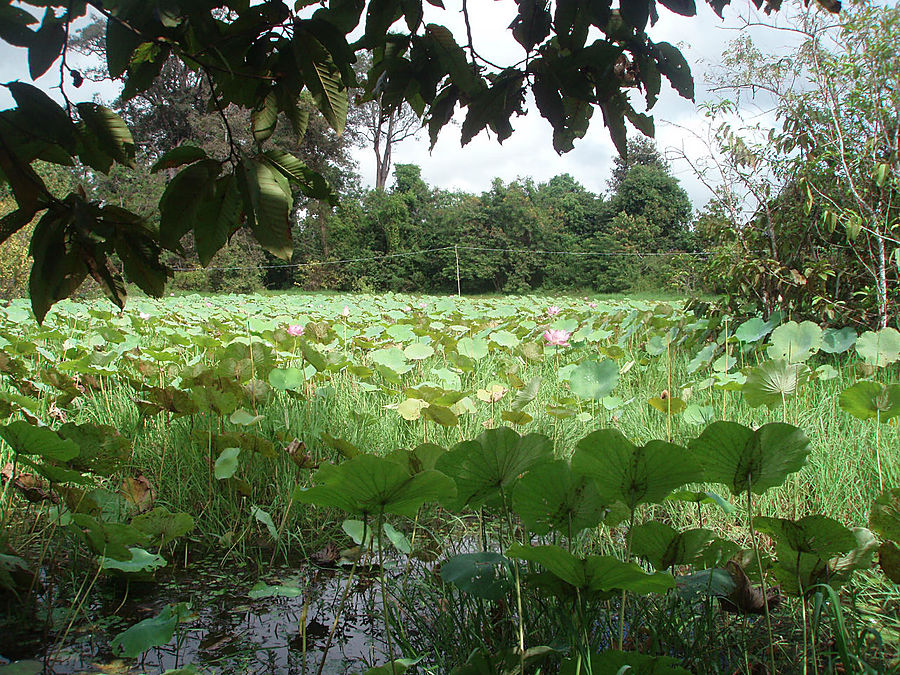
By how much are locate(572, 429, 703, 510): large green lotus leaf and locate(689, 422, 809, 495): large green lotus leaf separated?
0.04 meters

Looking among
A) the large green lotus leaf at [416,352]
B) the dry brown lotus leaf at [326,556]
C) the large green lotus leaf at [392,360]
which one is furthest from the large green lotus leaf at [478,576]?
the large green lotus leaf at [416,352]

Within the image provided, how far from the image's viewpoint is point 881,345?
1.32 metres

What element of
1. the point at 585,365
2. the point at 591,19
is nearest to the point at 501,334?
the point at 585,365

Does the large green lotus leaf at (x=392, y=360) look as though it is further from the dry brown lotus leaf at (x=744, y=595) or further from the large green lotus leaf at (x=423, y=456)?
the dry brown lotus leaf at (x=744, y=595)

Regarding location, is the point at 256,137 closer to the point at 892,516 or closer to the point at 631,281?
the point at 892,516

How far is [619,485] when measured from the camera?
1.80ft

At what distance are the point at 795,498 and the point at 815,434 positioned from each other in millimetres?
395

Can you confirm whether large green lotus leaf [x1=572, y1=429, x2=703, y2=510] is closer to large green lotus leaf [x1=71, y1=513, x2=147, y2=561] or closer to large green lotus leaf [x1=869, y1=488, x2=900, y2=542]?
large green lotus leaf [x1=869, y1=488, x2=900, y2=542]

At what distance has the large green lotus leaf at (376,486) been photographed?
501 millimetres

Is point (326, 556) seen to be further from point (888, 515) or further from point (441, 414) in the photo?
point (888, 515)

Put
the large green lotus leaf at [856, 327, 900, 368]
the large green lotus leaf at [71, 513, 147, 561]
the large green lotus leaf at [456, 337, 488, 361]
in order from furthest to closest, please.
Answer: the large green lotus leaf at [456, 337, 488, 361], the large green lotus leaf at [856, 327, 900, 368], the large green lotus leaf at [71, 513, 147, 561]

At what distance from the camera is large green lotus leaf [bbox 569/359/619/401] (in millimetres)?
1212

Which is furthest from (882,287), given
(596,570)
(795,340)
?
(596,570)

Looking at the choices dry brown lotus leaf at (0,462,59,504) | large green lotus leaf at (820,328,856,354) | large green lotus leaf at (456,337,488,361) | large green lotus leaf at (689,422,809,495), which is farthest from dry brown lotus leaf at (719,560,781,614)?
large green lotus leaf at (820,328,856,354)
